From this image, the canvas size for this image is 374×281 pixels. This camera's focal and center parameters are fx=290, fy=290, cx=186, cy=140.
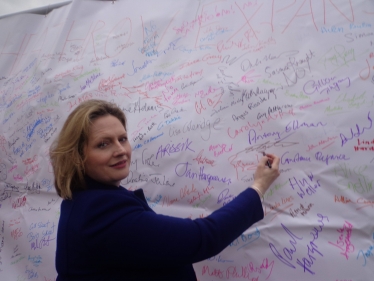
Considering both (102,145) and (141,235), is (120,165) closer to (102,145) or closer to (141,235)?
(102,145)

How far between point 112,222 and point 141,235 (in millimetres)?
69

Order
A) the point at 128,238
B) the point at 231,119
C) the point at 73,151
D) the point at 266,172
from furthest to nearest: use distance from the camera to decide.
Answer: the point at 231,119, the point at 266,172, the point at 73,151, the point at 128,238

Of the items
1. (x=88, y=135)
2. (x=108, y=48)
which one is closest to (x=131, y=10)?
(x=108, y=48)

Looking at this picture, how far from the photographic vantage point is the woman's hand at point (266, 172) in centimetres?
88

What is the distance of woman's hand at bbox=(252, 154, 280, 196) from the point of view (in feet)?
2.88

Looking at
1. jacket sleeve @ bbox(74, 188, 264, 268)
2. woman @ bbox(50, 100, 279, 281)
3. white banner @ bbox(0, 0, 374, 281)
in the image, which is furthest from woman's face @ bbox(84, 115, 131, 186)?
white banner @ bbox(0, 0, 374, 281)

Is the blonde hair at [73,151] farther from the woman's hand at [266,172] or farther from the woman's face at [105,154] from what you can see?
the woman's hand at [266,172]

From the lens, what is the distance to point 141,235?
0.62 meters

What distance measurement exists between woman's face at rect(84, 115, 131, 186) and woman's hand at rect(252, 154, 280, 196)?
0.40 meters

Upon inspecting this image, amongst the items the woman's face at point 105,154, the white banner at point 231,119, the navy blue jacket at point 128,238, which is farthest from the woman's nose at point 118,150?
the white banner at point 231,119

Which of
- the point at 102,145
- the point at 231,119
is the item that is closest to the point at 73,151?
the point at 102,145

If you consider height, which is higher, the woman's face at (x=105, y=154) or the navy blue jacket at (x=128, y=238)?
the woman's face at (x=105, y=154)

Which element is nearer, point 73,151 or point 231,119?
point 73,151

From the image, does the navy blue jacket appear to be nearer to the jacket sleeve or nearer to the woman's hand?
the jacket sleeve
